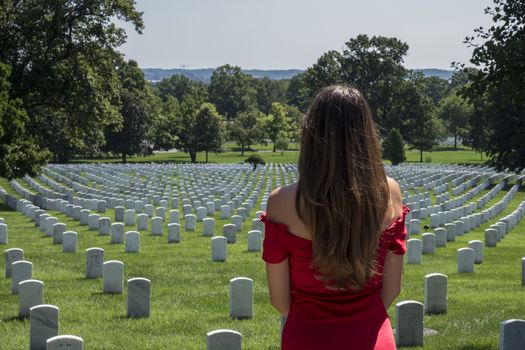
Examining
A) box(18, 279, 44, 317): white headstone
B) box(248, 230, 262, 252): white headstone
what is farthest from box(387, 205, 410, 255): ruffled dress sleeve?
box(248, 230, 262, 252): white headstone

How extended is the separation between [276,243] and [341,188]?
0.41m

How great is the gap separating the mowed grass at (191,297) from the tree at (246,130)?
79.6 metres

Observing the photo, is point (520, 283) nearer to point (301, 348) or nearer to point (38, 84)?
point (301, 348)

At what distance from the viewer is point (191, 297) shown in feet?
42.9

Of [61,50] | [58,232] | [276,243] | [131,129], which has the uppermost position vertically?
[61,50]

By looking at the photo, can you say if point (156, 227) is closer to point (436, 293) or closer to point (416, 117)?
point (436, 293)

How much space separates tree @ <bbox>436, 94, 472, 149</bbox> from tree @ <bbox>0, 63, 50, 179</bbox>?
79400mm

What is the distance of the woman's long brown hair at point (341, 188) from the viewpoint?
3.51m

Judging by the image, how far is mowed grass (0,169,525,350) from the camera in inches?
395

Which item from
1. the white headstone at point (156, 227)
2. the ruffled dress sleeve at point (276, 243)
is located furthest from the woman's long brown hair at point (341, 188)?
the white headstone at point (156, 227)

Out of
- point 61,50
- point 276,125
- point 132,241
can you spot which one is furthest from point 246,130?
point 132,241

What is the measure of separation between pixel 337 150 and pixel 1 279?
1222cm

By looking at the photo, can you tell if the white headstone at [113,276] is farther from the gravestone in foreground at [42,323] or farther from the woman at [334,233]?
the woman at [334,233]

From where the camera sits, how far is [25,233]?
23.0 meters
